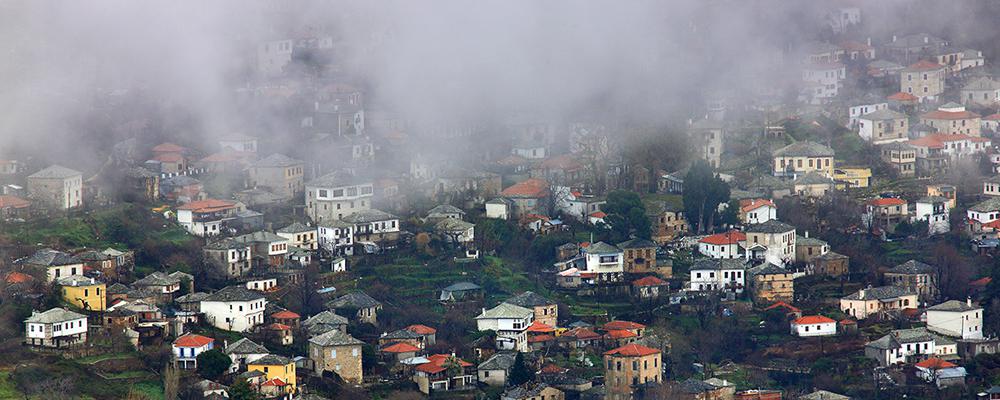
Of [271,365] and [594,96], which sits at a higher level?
[594,96]

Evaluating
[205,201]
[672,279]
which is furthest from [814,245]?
[205,201]

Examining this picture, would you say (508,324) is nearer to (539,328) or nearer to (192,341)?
(539,328)

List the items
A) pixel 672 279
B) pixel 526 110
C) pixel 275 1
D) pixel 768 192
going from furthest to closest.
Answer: pixel 275 1, pixel 526 110, pixel 768 192, pixel 672 279

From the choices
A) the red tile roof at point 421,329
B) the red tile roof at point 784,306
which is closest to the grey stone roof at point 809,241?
the red tile roof at point 784,306

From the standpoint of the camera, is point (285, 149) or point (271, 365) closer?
point (271, 365)

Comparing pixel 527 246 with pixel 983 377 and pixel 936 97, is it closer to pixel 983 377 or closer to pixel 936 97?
pixel 983 377

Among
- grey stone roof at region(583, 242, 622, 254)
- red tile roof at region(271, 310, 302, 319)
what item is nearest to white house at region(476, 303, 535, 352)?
red tile roof at region(271, 310, 302, 319)
